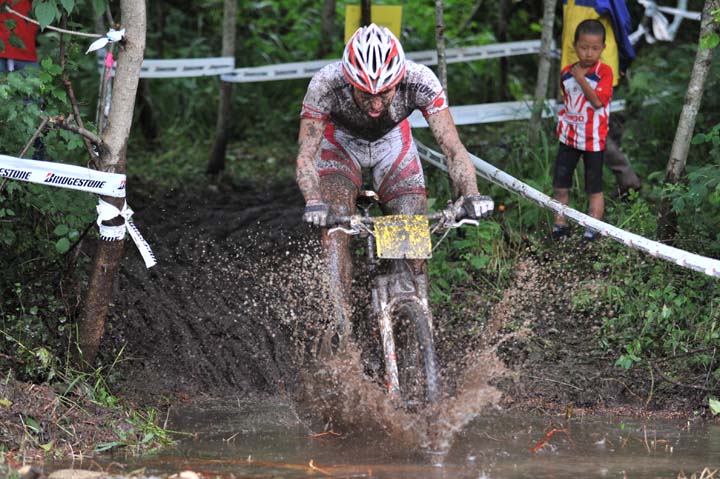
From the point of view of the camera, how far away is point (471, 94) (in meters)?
12.9

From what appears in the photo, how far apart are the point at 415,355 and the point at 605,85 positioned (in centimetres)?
331

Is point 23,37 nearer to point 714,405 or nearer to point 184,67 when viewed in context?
point 184,67

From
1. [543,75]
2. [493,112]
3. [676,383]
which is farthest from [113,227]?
[493,112]

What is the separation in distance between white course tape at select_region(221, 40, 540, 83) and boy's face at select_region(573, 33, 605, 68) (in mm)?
3033

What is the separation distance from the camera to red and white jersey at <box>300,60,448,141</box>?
602 centimetres

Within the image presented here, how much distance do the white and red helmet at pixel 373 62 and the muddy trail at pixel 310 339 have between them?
1095 millimetres

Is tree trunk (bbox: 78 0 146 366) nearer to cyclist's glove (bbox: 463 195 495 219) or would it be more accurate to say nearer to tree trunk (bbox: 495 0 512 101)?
cyclist's glove (bbox: 463 195 495 219)

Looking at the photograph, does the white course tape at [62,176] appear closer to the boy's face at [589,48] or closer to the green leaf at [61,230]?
the green leaf at [61,230]

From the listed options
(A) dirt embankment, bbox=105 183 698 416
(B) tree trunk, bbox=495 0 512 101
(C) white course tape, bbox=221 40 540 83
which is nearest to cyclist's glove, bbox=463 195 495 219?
(A) dirt embankment, bbox=105 183 698 416

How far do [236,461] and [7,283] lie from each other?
2.23 m

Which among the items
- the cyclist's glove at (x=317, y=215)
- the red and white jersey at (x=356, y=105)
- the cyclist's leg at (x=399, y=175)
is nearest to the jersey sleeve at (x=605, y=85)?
the cyclist's leg at (x=399, y=175)

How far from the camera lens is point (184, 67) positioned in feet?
36.4

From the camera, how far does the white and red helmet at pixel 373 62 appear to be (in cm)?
561

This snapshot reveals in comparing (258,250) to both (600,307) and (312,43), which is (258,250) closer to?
(600,307)
